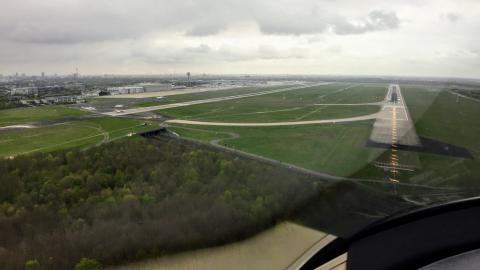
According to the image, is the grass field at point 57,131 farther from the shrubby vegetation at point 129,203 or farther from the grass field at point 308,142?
the grass field at point 308,142

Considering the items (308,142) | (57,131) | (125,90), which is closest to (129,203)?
(308,142)

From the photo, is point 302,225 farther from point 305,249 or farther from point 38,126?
point 38,126

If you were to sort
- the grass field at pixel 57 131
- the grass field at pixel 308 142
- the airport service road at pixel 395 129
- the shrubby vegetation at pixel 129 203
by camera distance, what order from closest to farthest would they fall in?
the shrubby vegetation at pixel 129 203
the grass field at pixel 308 142
the airport service road at pixel 395 129
the grass field at pixel 57 131

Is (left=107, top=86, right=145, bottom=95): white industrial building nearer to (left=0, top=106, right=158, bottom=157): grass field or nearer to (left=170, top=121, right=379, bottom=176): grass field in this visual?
(left=0, top=106, right=158, bottom=157): grass field

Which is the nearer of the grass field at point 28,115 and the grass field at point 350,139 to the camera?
the grass field at point 350,139

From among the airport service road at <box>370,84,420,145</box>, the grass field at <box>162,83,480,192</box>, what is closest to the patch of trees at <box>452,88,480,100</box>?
the grass field at <box>162,83,480,192</box>

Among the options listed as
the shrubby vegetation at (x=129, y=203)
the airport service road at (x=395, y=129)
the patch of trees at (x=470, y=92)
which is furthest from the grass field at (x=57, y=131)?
the patch of trees at (x=470, y=92)

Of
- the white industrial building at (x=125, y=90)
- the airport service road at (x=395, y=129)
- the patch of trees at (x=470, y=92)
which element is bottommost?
Result: the airport service road at (x=395, y=129)
